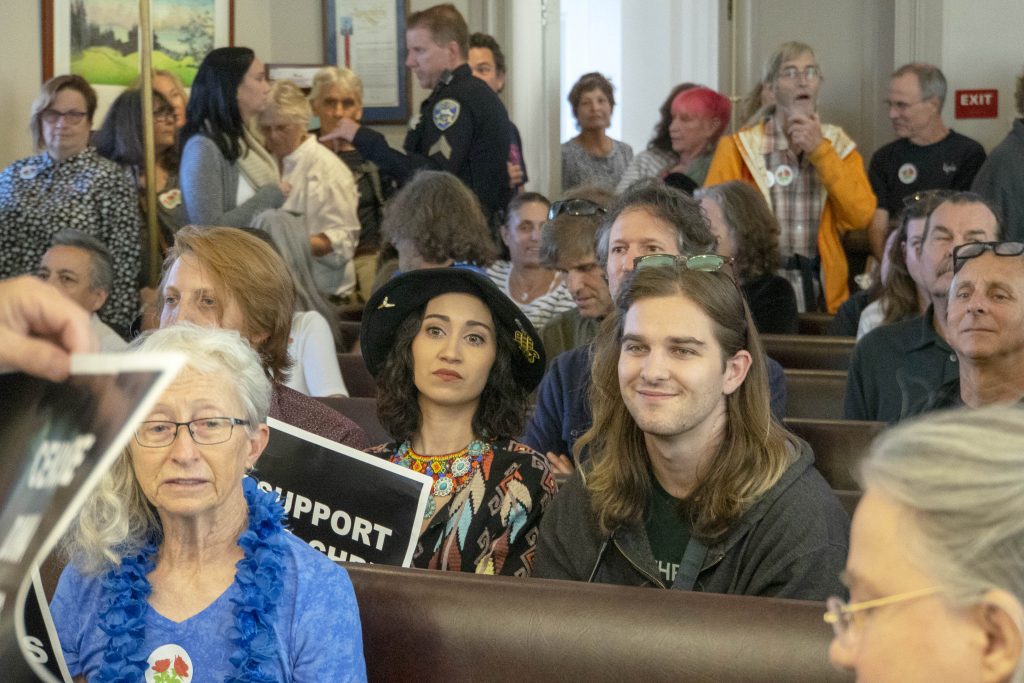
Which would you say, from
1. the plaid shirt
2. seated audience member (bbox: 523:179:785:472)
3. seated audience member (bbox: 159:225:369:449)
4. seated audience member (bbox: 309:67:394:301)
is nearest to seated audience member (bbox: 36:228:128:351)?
seated audience member (bbox: 159:225:369:449)

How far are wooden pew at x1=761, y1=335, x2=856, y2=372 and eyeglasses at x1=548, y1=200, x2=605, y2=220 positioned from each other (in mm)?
849

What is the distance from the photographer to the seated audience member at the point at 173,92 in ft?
21.1

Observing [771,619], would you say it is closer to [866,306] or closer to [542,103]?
[866,306]

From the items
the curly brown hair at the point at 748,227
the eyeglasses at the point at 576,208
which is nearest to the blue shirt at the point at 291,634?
the eyeglasses at the point at 576,208

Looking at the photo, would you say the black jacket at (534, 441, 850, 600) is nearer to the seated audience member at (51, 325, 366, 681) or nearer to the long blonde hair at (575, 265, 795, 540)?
the long blonde hair at (575, 265, 795, 540)

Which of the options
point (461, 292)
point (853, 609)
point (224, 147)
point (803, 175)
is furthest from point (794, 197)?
point (853, 609)

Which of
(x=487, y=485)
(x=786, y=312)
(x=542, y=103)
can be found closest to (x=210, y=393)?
(x=487, y=485)

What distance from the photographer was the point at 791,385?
4.13 m

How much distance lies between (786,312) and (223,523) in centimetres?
334

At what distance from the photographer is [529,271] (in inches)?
207

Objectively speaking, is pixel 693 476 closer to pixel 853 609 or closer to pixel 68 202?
pixel 853 609

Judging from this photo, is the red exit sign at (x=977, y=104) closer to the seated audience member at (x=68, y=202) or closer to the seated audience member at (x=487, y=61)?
the seated audience member at (x=487, y=61)

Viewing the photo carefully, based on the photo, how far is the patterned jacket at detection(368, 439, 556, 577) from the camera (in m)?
2.79

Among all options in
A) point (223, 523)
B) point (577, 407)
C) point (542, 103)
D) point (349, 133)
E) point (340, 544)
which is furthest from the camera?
point (542, 103)
